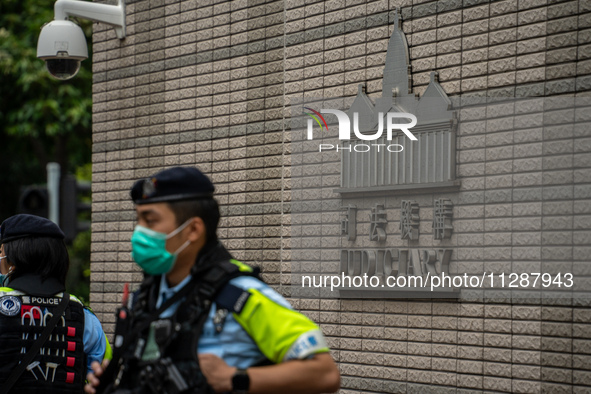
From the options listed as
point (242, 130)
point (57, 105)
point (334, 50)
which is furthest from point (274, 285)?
point (57, 105)

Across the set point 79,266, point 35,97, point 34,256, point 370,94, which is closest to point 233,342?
point 34,256

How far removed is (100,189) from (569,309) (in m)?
5.38

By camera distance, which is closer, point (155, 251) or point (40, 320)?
point (155, 251)

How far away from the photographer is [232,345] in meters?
2.98

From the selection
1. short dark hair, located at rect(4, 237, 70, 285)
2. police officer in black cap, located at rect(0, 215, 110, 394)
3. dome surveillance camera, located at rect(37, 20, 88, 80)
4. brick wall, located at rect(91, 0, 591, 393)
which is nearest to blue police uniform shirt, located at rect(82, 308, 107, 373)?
police officer in black cap, located at rect(0, 215, 110, 394)

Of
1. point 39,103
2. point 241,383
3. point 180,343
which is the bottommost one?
point 241,383

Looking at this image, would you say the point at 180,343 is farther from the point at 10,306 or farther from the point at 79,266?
the point at 79,266

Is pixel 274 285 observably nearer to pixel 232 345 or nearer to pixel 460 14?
pixel 460 14

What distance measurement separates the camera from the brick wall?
17.9 ft

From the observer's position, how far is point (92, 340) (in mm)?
4746

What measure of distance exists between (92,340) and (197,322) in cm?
192

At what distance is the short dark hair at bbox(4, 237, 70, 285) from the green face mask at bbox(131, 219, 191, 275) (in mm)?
1644

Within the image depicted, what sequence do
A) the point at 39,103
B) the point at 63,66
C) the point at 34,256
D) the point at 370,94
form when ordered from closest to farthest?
1. the point at 34,256
2. the point at 370,94
3. the point at 63,66
4. the point at 39,103

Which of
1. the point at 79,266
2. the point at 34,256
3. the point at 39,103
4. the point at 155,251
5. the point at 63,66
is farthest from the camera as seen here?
the point at 79,266
